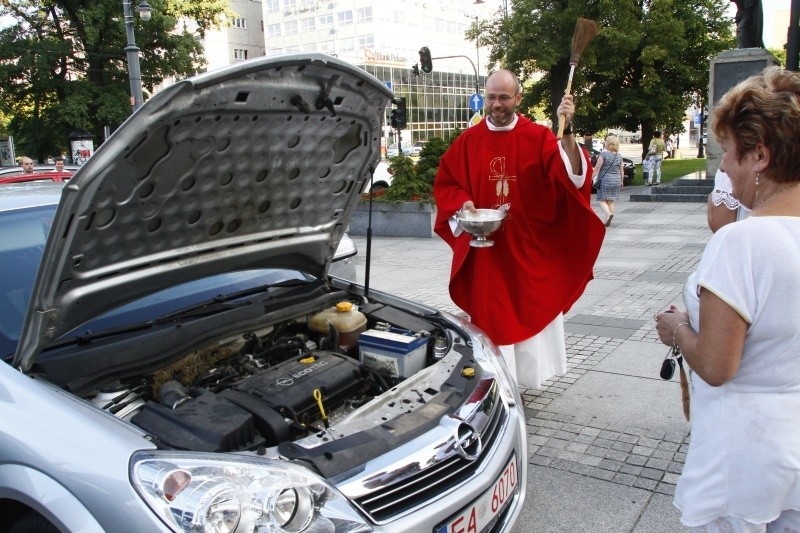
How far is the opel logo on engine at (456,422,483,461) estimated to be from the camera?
92.4 inches

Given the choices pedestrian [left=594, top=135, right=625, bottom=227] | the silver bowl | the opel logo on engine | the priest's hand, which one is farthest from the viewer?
pedestrian [left=594, top=135, right=625, bottom=227]

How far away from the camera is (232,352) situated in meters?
3.10

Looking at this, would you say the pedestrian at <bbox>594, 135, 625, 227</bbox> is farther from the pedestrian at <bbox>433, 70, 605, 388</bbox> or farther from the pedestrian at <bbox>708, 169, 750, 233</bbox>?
the pedestrian at <bbox>708, 169, 750, 233</bbox>

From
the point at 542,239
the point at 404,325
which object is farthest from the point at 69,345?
the point at 542,239

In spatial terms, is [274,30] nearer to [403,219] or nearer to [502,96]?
[403,219]

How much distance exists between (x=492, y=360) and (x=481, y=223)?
3.50ft

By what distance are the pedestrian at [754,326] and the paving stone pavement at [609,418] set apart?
52.9 inches

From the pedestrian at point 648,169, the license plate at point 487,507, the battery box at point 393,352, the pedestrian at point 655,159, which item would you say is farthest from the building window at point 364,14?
the license plate at point 487,507

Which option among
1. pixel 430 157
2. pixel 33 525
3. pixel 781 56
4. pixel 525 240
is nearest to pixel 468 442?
pixel 33 525

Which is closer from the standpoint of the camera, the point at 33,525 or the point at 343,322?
the point at 33,525

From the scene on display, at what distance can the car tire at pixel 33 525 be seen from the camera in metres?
1.98

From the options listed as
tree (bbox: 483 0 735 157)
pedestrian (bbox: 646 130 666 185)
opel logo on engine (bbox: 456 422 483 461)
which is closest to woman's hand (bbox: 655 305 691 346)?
opel logo on engine (bbox: 456 422 483 461)

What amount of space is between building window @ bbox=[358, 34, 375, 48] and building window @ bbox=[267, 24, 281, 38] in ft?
35.5

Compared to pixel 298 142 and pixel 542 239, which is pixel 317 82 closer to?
pixel 298 142
